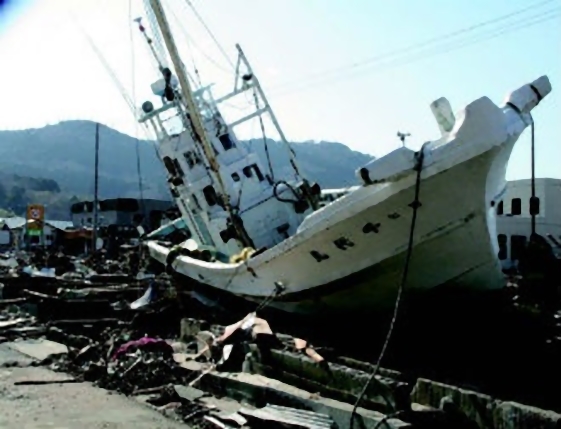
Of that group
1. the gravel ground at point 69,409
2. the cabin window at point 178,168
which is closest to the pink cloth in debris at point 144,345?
the gravel ground at point 69,409

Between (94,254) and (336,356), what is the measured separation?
1305 inches

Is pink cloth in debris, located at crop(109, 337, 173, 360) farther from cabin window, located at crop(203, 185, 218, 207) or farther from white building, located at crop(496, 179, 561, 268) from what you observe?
white building, located at crop(496, 179, 561, 268)

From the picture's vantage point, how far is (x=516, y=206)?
40.6 m

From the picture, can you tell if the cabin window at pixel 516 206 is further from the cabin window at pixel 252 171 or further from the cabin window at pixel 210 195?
the cabin window at pixel 210 195

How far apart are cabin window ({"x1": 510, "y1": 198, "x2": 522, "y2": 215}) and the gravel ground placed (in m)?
34.1

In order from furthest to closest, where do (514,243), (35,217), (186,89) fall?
(35,217)
(514,243)
(186,89)

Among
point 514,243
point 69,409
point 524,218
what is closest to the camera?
point 69,409

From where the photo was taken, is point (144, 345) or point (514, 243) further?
point (514, 243)

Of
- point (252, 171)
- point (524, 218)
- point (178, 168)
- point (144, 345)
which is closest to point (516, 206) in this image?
point (524, 218)

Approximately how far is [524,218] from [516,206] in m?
3.48

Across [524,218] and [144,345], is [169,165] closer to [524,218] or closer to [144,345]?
[144,345]

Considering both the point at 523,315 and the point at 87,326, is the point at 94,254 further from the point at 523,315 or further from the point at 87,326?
the point at 523,315

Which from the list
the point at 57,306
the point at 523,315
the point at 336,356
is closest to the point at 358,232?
the point at 336,356

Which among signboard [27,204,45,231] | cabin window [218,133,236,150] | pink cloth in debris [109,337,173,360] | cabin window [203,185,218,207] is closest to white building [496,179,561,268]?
cabin window [218,133,236,150]
